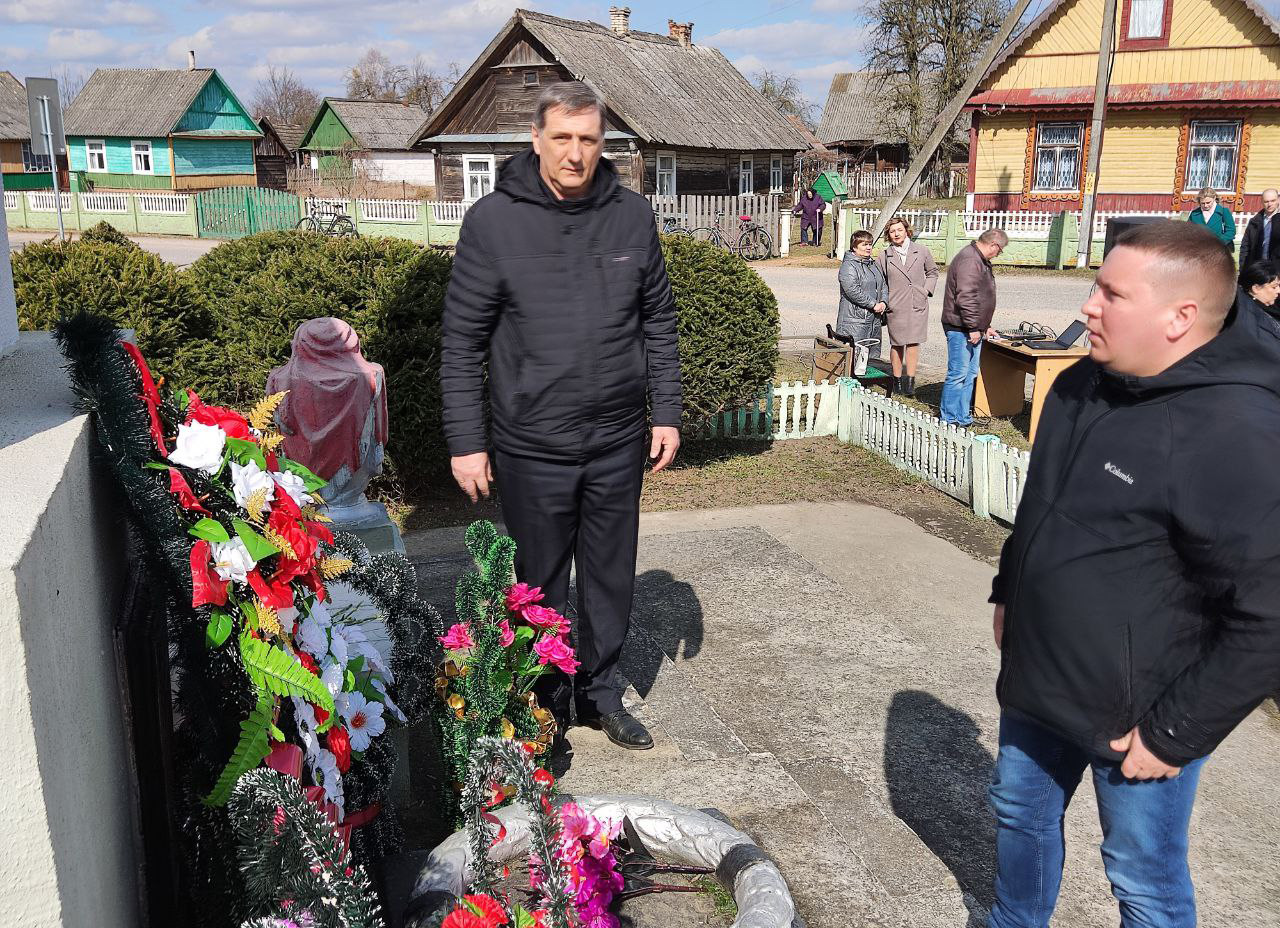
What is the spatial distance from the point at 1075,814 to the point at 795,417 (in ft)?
17.7

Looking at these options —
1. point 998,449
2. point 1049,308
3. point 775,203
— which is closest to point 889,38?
point 775,203

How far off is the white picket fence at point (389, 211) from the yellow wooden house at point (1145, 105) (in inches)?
553

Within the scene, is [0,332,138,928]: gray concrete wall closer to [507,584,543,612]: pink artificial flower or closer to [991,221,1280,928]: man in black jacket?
[507,584,543,612]: pink artificial flower

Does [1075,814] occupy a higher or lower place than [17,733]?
lower

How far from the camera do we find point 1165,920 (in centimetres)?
234

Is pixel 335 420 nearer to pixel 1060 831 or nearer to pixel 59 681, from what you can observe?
pixel 59 681

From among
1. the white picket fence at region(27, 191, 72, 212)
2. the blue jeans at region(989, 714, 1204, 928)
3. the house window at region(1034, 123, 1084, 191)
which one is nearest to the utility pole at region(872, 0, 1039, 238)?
the house window at region(1034, 123, 1084, 191)

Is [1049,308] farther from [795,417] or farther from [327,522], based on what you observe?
[327,522]

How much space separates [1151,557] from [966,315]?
712 cm

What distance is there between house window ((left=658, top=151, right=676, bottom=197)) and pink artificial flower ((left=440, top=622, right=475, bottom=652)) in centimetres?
2501

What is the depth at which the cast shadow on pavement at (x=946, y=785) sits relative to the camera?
3.31 m

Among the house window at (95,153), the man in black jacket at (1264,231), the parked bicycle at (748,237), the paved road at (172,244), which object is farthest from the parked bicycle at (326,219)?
the house window at (95,153)

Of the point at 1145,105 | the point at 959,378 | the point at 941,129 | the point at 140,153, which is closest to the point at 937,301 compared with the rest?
the point at 941,129

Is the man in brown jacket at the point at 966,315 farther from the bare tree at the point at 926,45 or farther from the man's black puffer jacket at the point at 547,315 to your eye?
the bare tree at the point at 926,45
